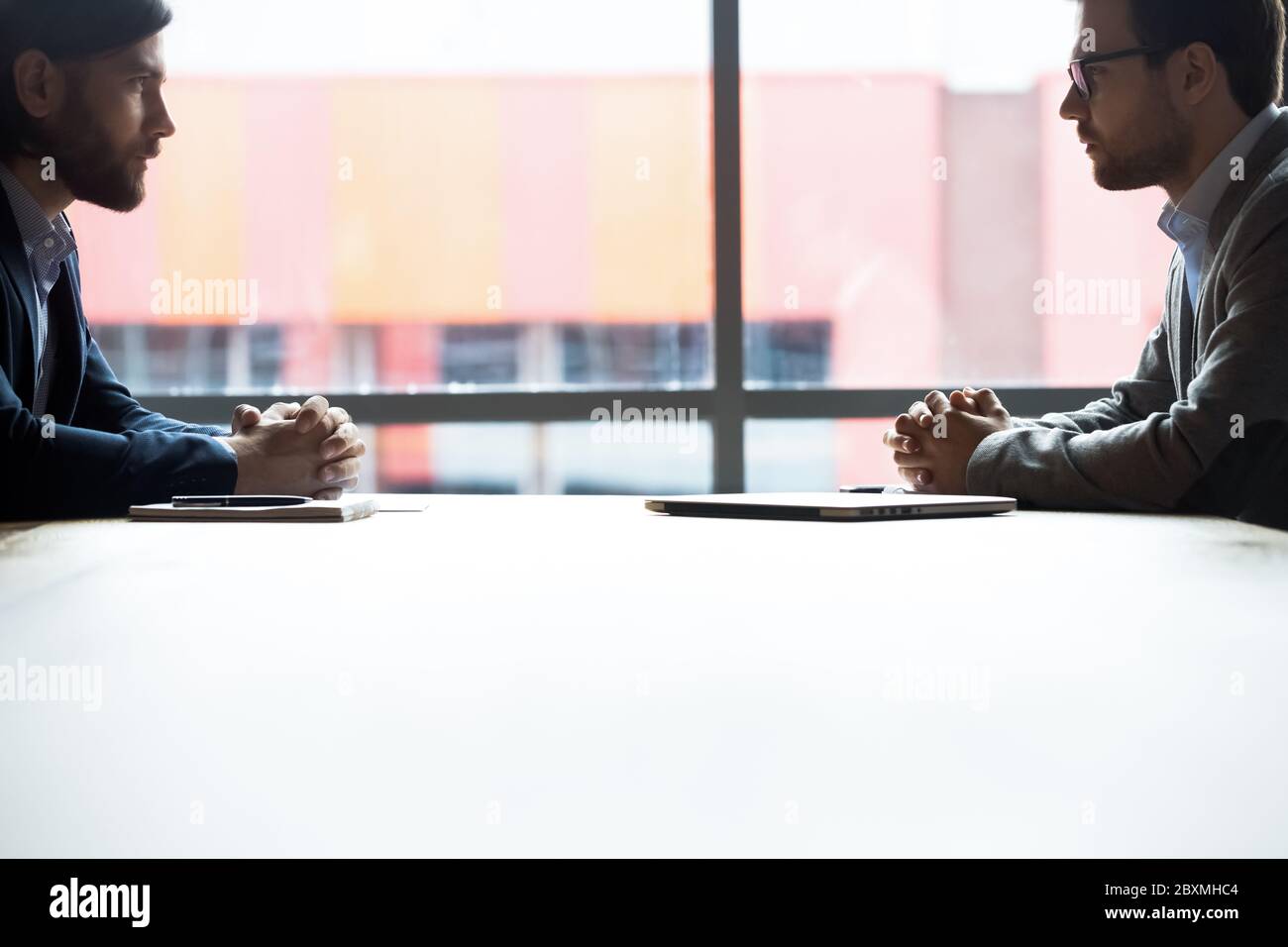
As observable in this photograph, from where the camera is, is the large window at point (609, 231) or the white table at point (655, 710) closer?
the white table at point (655, 710)

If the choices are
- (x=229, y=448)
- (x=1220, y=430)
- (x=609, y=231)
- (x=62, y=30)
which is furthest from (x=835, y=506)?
(x=609, y=231)

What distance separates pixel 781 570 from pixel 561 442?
2.78m

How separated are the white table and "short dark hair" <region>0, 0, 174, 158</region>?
137 centimetres

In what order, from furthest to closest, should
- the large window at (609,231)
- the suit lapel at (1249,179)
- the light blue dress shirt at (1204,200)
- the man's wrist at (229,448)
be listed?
the large window at (609,231) → the light blue dress shirt at (1204,200) → the suit lapel at (1249,179) → the man's wrist at (229,448)

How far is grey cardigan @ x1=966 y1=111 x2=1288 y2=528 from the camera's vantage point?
1584mm

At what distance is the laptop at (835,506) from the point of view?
4.71 feet

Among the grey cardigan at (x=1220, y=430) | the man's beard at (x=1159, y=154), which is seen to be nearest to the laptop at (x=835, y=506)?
the grey cardigan at (x=1220, y=430)

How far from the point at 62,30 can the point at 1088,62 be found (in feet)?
5.85

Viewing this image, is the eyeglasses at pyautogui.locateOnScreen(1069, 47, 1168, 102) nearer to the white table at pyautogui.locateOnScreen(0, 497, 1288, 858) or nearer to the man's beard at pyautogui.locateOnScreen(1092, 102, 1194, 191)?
the man's beard at pyautogui.locateOnScreen(1092, 102, 1194, 191)

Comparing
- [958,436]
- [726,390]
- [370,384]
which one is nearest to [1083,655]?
[958,436]

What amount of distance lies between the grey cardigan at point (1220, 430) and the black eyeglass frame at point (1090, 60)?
0.25 m

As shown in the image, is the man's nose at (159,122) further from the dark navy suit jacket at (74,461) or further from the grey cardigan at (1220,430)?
the grey cardigan at (1220,430)

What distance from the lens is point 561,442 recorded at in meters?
3.75

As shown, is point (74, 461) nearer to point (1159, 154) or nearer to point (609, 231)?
point (1159, 154)
